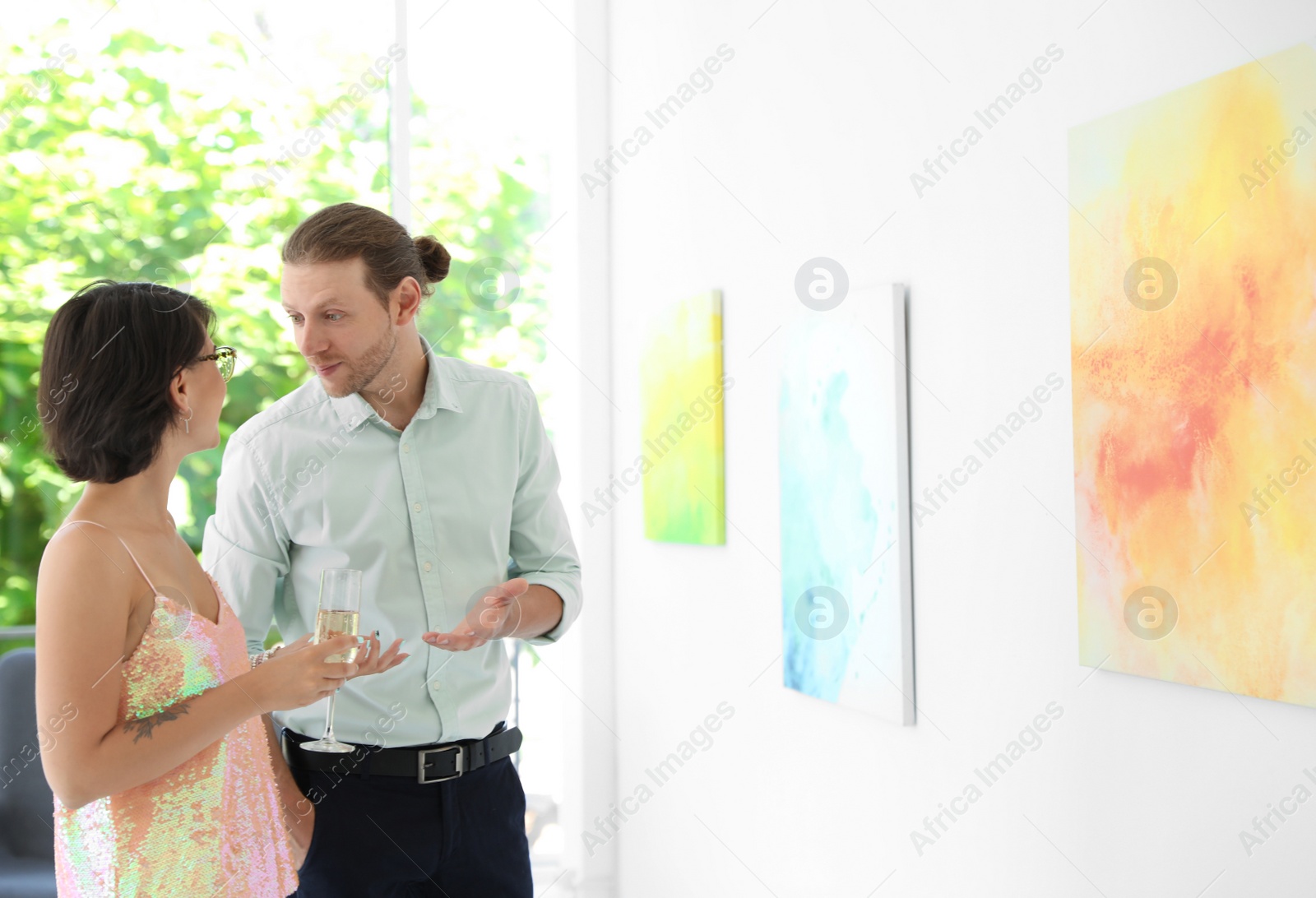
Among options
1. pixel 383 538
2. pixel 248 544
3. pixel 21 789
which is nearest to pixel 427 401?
pixel 383 538

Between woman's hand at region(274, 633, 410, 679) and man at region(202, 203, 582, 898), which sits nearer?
woman's hand at region(274, 633, 410, 679)

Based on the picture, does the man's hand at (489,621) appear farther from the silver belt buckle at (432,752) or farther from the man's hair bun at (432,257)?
the man's hair bun at (432,257)

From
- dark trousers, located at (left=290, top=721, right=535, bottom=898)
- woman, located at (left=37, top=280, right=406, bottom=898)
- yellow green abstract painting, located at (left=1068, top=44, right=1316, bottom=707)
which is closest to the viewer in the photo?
woman, located at (left=37, top=280, right=406, bottom=898)

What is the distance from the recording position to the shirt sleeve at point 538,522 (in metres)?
1.90

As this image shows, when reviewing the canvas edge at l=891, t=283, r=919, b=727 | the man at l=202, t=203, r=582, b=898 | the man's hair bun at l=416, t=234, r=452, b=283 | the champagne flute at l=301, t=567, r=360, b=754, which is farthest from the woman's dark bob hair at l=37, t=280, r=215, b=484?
the canvas edge at l=891, t=283, r=919, b=727

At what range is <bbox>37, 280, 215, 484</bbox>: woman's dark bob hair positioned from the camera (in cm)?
127

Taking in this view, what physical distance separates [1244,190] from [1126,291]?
0.73 feet

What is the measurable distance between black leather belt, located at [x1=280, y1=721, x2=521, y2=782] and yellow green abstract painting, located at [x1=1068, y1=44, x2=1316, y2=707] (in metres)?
0.97

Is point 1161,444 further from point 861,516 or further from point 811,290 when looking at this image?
point 811,290

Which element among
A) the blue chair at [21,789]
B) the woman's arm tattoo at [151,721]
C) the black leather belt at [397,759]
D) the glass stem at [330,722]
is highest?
the woman's arm tattoo at [151,721]

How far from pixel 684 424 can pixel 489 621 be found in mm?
1511

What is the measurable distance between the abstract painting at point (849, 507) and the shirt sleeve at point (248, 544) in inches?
44.0

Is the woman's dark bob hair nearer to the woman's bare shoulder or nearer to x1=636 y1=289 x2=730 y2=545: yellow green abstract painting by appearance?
the woman's bare shoulder

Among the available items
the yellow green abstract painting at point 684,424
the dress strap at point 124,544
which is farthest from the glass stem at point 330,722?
the yellow green abstract painting at point 684,424
